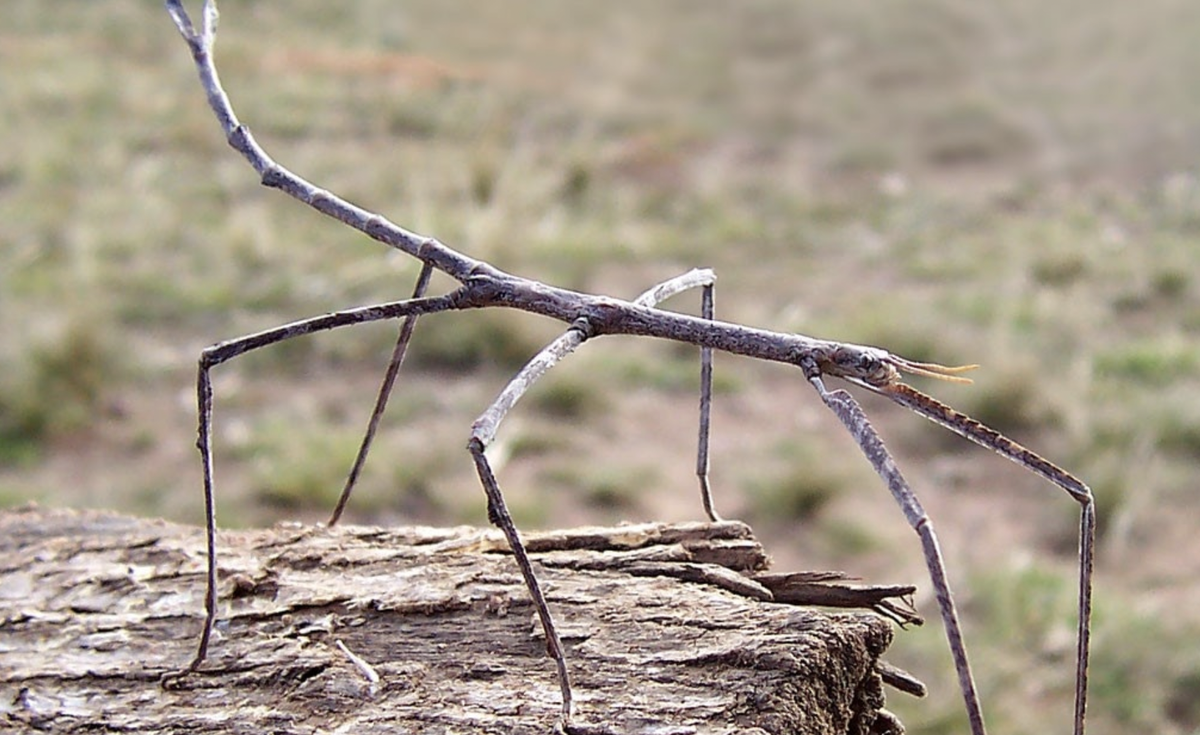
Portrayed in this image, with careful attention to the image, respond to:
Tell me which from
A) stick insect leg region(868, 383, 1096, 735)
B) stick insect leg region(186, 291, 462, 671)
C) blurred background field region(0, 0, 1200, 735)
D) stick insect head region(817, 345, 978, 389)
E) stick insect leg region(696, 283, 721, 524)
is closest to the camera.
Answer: stick insect leg region(868, 383, 1096, 735)

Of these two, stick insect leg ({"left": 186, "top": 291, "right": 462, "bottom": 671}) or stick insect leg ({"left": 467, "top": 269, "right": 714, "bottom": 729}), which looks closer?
stick insect leg ({"left": 467, "top": 269, "right": 714, "bottom": 729})

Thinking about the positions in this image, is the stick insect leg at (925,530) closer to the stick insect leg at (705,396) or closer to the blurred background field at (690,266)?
the stick insect leg at (705,396)

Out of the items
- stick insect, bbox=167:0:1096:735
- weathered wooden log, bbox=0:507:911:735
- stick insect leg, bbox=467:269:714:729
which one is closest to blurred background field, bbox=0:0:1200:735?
weathered wooden log, bbox=0:507:911:735

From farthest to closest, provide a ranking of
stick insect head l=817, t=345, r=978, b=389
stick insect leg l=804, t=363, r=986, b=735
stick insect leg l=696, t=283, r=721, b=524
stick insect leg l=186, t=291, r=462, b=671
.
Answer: stick insect leg l=696, t=283, r=721, b=524
stick insect leg l=186, t=291, r=462, b=671
stick insect head l=817, t=345, r=978, b=389
stick insect leg l=804, t=363, r=986, b=735

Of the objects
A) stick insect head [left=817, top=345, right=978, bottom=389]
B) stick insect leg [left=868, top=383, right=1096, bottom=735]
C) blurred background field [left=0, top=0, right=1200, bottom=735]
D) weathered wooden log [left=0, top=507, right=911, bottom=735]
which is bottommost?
weathered wooden log [left=0, top=507, right=911, bottom=735]

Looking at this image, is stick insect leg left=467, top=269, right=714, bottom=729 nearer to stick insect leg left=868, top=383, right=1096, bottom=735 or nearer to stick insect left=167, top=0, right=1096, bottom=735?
stick insect left=167, top=0, right=1096, bottom=735

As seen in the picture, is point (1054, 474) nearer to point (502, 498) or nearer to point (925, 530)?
point (925, 530)

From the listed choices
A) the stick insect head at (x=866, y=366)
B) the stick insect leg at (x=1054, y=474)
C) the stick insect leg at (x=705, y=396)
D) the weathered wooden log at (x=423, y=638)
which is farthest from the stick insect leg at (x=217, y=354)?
the stick insect leg at (x=1054, y=474)
